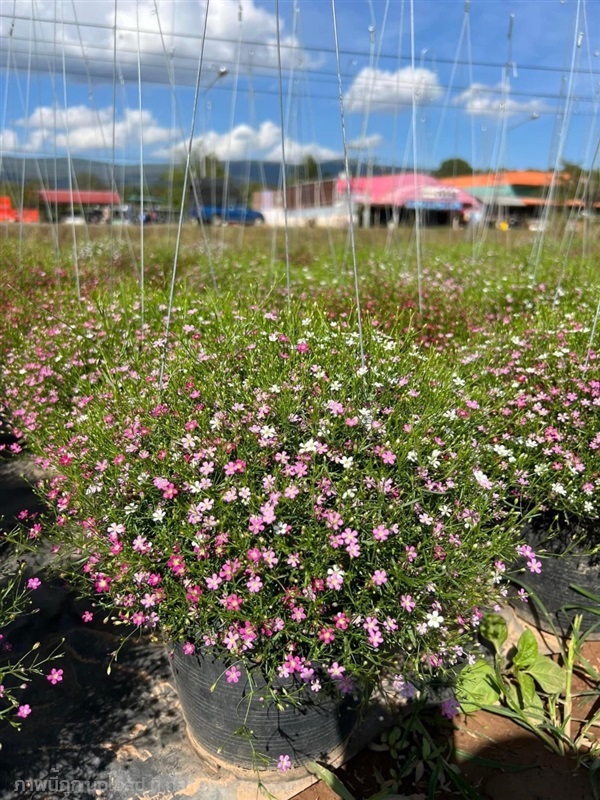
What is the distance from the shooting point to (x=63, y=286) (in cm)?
427

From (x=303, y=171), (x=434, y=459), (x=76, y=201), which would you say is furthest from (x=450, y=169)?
(x=434, y=459)

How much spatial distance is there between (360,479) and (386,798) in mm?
926

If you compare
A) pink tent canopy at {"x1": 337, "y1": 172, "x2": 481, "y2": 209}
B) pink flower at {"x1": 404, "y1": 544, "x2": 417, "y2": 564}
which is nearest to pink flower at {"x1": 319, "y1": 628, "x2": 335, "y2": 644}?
pink flower at {"x1": 404, "y1": 544, "x2": 417, "y2": 564}

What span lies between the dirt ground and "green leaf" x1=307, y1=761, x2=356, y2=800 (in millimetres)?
47

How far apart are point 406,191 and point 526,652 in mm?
12256

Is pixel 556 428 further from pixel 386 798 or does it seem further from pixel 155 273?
pixel 155 273

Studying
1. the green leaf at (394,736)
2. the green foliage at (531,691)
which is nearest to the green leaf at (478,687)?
the green foliage at (531,691)

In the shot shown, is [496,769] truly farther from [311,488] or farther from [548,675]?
[311,488]

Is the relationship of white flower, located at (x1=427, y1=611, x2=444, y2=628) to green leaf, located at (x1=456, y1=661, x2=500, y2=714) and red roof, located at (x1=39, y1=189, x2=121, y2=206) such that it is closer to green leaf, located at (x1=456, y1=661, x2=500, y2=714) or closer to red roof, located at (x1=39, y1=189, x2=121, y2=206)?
green leaf, located at (x1=456, y1=661, x2=500, y2=714)

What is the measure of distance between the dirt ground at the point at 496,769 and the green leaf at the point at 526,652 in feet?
0.61

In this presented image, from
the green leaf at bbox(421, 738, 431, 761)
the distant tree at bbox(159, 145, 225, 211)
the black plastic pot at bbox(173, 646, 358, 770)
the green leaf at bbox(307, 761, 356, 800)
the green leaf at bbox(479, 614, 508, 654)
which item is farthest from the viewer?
the distant tree at bbox(159, 145, 225, 211)

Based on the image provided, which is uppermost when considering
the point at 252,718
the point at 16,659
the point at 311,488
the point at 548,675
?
the point at 311,488

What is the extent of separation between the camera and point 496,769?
163 centimetres

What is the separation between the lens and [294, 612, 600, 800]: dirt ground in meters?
1.55
